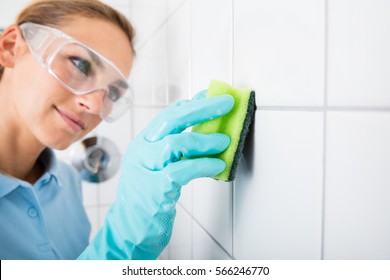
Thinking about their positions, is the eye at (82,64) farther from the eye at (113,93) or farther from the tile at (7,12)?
the tile at (7,12)

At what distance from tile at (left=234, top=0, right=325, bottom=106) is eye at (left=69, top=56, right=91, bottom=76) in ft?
1.41

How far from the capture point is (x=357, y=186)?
0.95 ft

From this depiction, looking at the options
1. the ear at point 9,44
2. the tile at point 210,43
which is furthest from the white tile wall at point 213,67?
the ear at point 9,44

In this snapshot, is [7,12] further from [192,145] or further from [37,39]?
[192,145]

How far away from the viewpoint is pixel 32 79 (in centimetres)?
78

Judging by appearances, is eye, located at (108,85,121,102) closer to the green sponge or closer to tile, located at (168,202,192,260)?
tile, located at (168,202,192,260)

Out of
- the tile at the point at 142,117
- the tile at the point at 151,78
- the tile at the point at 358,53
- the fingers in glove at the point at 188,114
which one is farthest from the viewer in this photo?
the tile at the point at 142,117

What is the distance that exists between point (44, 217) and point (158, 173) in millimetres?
566

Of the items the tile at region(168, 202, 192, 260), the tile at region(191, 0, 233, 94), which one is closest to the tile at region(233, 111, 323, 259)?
the tile at region(191, 0, 233, 94)

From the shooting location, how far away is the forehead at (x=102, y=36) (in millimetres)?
790

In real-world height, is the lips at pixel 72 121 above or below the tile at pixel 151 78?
below

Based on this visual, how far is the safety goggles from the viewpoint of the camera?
2.44ft

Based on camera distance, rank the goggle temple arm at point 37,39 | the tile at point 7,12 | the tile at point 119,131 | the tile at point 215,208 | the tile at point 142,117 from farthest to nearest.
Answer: the tile at point 119,131 → the tile at point 7,12 → the tile at point 142,117 → the goggle temple arm at point 37,39 → the tile at point 215,208
